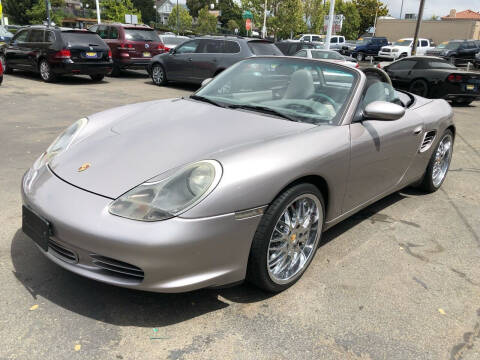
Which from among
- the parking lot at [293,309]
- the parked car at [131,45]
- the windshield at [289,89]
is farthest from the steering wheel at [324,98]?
the parked car at [131,45]

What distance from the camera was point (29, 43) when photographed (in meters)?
13.0

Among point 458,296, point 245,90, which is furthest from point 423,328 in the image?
point 245,90

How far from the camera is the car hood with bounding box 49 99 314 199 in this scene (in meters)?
2.46

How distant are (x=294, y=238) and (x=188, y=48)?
11.2 m

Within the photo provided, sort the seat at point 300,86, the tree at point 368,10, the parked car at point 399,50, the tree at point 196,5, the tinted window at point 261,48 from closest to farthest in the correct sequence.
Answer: the seat at point 300,86
the tinted window at point 261,48
the parked car at point 399,50
the tree at point 368,10
the tree at point 196,5

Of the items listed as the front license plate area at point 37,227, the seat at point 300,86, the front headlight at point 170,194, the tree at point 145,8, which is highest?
the tree at point 145,8

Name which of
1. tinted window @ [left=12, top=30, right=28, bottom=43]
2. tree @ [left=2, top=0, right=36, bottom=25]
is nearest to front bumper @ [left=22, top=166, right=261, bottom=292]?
tinted window @ [left=12, top=30, right=28, bottom=43]

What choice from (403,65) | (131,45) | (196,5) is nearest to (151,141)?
(403,65)

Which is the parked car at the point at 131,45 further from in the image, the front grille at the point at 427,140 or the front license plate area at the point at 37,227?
the front license plate area at the point at 37,227

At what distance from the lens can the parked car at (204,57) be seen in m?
12.0

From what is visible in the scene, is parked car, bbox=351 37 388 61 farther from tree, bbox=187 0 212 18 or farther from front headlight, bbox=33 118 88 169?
tree, bbox=187 0 212 18

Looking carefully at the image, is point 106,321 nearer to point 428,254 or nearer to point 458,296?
point 458,296

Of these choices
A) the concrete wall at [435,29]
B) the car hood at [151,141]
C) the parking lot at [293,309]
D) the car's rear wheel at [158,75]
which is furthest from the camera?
the concrete wall at [435,29]

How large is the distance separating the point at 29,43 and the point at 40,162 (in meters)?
12.0
